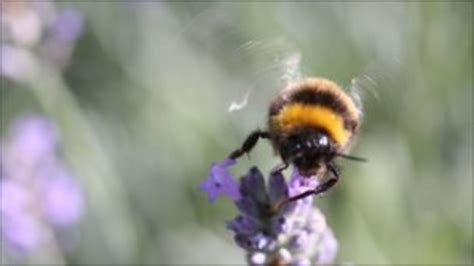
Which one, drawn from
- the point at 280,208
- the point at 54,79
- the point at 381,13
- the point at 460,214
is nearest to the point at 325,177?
the point at 280,208

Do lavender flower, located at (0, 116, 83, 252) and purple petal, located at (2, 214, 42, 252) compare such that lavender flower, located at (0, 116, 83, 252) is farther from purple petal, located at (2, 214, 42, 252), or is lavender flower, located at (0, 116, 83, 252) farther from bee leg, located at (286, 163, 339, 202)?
bee leg, located at (286, 163, 339, 202)

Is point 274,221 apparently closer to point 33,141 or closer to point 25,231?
point 25,231

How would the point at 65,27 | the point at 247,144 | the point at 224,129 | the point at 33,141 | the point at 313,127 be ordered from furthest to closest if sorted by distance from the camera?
the point at 224,129
the point at 65,27
the point at 33,141
the point at 247,144
the point at 313,127

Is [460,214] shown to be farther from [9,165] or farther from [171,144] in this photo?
[9,165]

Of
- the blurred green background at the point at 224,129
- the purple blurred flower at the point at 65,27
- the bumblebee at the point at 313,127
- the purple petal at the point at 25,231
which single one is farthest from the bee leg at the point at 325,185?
the purple blurred flower at the point at 65,27

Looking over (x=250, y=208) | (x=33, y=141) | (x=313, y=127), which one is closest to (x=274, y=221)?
(x=250, y=208)

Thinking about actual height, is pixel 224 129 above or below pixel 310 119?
above
